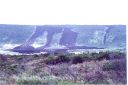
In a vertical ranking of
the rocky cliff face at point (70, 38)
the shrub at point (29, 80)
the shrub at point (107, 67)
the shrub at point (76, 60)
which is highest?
the rocky cliff face at point (70, 38)

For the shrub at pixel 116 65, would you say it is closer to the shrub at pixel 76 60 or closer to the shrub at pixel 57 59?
the shrub at pixel 76 60

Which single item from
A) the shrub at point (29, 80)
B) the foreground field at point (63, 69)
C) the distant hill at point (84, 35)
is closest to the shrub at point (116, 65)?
the foreground field at point (63, 69)

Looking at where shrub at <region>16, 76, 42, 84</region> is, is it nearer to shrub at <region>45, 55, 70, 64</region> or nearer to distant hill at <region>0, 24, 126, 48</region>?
shrub at <region>45, 55, 70, 64</region>

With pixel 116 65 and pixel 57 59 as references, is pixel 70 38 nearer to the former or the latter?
pixel 57 59

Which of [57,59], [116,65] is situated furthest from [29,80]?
[116,65]

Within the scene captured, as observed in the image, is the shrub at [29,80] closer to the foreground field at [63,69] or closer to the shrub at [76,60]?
the foreground field at [63,69]

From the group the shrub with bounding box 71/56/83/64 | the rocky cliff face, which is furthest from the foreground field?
the rocky cliff face

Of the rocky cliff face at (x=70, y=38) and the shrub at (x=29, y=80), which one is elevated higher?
the rocky cliff face at (x=70, y=38)

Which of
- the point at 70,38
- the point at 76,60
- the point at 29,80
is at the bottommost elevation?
the point at 29,80

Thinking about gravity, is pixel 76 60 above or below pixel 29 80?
above

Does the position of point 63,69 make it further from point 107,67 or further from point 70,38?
point 107,67
